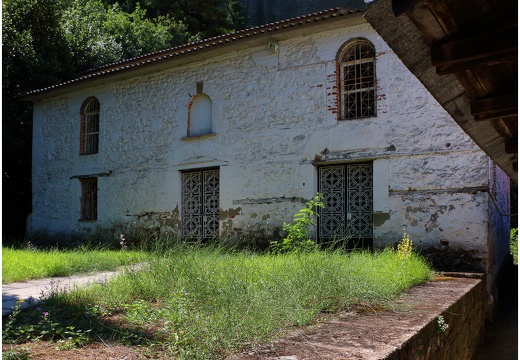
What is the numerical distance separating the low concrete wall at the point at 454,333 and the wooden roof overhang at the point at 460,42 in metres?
1.66

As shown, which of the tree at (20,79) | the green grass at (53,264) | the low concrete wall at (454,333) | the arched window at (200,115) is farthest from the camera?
the tree at (20,79)

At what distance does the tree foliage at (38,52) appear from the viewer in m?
15.2

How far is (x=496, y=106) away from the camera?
316 cm

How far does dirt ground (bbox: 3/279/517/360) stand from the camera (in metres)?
2.76

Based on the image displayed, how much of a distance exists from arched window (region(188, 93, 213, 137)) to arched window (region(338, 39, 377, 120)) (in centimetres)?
330

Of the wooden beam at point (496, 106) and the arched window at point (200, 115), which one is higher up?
the arched window at point (200, 115)

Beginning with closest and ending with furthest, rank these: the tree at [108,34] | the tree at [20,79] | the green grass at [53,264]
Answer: the green grass at [53,264] → the tree at [20,79] → the tree at [108,34]

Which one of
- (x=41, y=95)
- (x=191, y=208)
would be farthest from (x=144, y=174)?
(x=41, y=95)

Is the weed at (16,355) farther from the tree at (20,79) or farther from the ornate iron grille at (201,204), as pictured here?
the tree at (20,79)

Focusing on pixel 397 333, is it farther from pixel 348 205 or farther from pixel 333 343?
pixel 348 205

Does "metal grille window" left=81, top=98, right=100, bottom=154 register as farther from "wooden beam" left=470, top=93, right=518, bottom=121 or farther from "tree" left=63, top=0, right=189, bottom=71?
"wooden beam" left=470, top=93, right=518, bottom=121

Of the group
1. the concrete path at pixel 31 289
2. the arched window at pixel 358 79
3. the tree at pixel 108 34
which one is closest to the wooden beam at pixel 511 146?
the concrete path at pixel 31 289

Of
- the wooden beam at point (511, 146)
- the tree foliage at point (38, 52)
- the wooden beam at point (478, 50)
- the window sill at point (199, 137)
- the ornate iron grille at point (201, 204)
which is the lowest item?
the ornate iron grille at point (201, 204)

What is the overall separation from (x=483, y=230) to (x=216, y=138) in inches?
231
